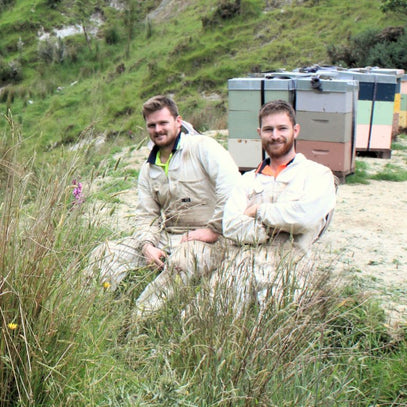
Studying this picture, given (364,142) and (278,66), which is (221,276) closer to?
(364,142)

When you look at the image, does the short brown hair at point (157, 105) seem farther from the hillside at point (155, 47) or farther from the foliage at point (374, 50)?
the foliage at point (374, 50)

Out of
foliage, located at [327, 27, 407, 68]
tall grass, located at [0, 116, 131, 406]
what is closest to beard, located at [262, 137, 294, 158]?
tall grass, located at [0, 116, 131, 406]

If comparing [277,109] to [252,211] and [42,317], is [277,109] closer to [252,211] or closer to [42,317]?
[252,211]

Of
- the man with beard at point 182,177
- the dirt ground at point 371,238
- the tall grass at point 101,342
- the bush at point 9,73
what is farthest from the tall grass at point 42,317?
the bush at point 9,73

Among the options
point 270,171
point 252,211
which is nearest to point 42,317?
point 252,211

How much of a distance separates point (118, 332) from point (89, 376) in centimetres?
28

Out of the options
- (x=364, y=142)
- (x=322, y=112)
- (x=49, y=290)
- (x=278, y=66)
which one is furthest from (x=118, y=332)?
(x=278, y=66)

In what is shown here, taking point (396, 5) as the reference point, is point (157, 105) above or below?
below

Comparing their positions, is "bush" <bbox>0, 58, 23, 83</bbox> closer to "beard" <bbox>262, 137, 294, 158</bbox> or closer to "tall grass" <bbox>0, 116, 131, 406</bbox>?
"beard" <bbox>262, 137, 294, 158</bbox>

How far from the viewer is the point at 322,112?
7383 mm

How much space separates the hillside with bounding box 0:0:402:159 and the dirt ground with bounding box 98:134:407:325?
20.6 feet

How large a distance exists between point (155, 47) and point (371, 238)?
27.3 metres

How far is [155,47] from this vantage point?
1217 inches

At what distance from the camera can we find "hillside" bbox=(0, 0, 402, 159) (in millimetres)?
21891
